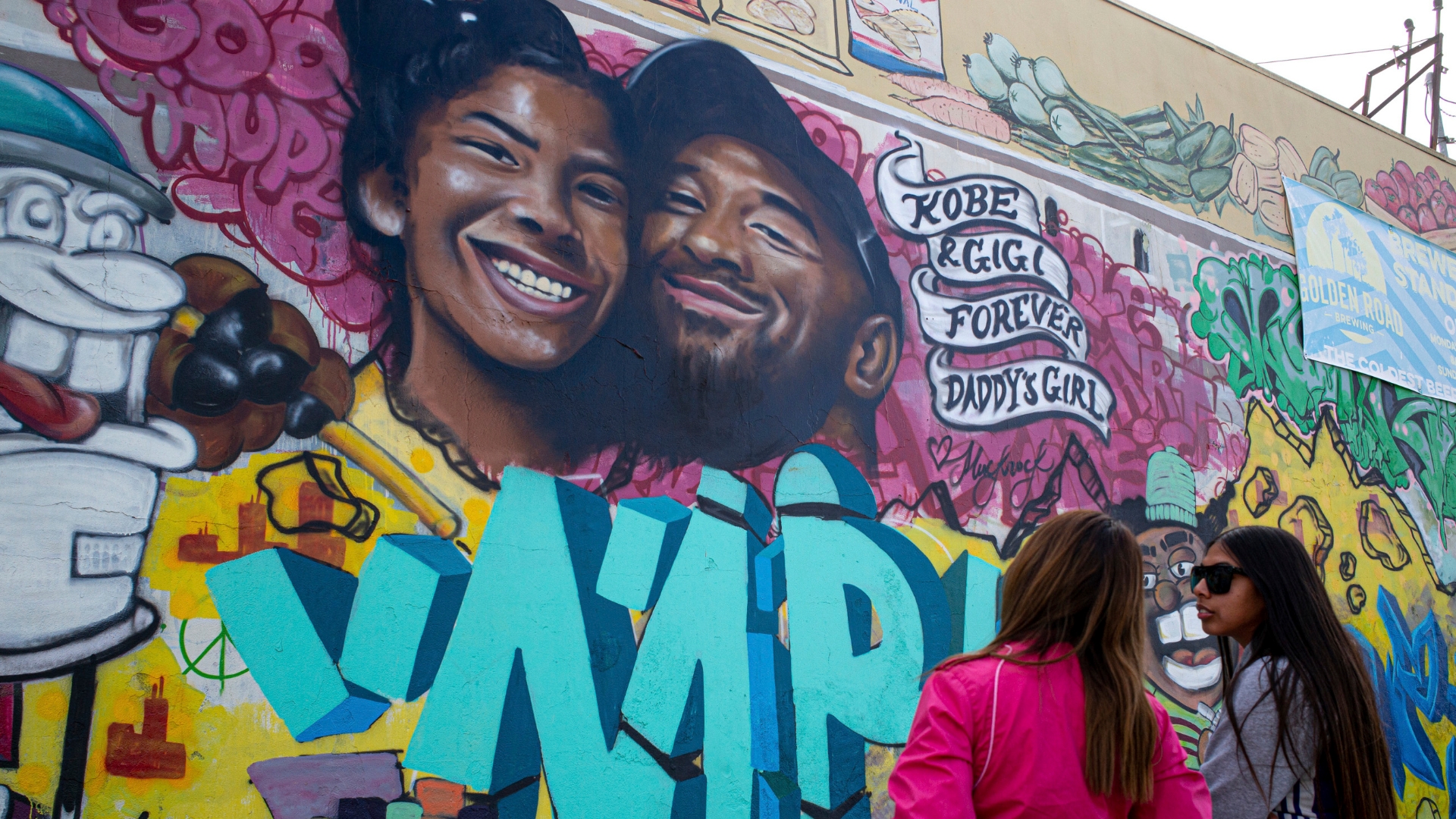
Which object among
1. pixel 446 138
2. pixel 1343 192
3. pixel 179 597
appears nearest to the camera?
pixel 179 597

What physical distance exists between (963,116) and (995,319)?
1296mm

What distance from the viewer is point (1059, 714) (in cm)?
198

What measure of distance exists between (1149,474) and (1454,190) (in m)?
5.93

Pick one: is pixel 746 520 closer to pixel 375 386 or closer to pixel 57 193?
pixel 375 386

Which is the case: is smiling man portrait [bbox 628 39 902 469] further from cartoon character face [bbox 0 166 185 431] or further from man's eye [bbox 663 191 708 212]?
cartoon character face [bbox 0 166 185 431]

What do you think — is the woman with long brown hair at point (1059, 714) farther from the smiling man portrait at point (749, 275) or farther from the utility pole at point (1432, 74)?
the utility pole at point (1432, 74)

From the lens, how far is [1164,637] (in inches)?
236

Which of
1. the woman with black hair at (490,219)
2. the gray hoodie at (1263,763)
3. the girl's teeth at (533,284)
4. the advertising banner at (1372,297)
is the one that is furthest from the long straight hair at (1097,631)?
the advertising banner at (1372,297)

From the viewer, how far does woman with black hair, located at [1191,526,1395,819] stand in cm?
237

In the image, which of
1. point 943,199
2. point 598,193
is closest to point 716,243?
point 598,193

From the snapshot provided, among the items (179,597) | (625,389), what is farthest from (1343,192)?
(179,597)

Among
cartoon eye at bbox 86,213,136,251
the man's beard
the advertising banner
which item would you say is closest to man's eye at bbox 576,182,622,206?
the man's beard

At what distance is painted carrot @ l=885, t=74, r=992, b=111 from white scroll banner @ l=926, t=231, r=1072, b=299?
2.77ft

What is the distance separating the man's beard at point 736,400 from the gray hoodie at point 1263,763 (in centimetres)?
250
